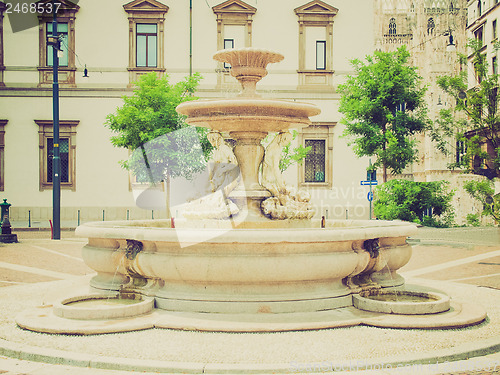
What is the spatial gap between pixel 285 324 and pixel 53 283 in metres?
5.47

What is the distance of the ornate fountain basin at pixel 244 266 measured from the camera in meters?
7.99

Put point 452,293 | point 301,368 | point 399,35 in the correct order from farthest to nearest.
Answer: point 399,35 < point 452,293 < point 301,368

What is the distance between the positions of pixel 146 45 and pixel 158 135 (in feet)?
32.5

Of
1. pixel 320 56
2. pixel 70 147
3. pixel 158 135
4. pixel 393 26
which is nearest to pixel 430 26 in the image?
pixel 393 26

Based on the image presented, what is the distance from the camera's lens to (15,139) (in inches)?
1309

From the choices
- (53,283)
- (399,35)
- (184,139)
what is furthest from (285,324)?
(399,35)

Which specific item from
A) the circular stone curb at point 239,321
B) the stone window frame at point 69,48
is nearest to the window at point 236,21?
the stone window frame at point 69,48

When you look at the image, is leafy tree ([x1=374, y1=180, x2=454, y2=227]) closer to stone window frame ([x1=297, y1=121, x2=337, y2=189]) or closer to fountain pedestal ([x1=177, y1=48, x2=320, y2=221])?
stone window frame ([x1=297, y1=121, x2=337, y2=189])

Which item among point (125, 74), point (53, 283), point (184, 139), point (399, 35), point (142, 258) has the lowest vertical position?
point (53, 283)

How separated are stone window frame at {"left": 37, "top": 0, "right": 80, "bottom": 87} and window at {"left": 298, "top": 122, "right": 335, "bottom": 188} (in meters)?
12.4

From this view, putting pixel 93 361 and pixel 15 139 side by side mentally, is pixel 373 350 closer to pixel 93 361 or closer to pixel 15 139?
pixel 93 361

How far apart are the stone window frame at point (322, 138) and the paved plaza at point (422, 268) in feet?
30.1

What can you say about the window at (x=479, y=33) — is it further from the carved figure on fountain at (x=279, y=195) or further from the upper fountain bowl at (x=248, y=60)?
the carved figure on fountain at (x=279, y=195)

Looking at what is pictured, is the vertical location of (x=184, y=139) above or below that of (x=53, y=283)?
above
